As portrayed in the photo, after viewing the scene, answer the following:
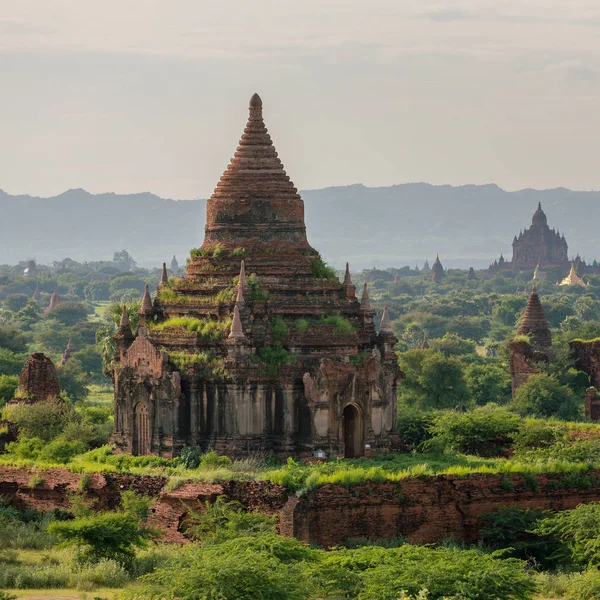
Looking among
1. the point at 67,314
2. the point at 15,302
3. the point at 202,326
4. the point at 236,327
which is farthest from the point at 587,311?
the point at 236,327

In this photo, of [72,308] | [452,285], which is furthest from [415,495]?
[452,285]

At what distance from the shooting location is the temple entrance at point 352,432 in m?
37.2

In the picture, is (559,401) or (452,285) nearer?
(559,401)

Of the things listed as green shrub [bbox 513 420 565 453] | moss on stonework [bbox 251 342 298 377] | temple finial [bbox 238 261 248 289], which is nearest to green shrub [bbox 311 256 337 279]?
temple finial [bbox 238 261 248 289]

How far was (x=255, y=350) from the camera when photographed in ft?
120

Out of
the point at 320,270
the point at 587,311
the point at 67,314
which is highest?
the point at 67,314

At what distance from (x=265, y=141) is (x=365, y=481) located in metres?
9.35

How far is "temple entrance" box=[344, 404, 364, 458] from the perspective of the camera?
122ft

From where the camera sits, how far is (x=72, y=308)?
419 feet

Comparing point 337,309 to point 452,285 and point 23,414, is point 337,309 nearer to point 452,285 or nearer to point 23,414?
point 23,414

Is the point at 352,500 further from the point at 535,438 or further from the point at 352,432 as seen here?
the point at 535,438

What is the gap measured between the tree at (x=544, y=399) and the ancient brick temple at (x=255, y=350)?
52.9 ft

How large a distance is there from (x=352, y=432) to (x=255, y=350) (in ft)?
9.16

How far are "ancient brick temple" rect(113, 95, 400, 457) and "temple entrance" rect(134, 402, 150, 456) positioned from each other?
0.04 metres
